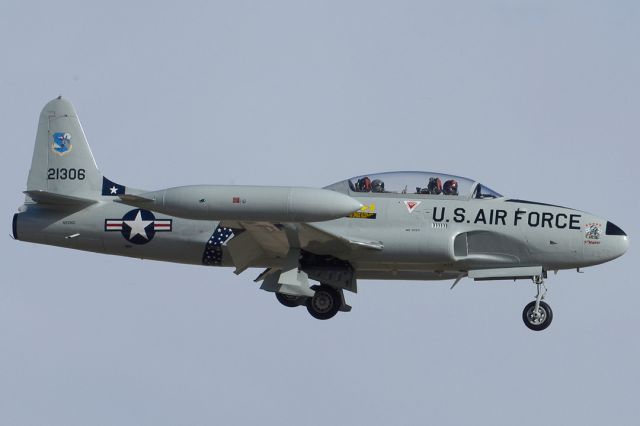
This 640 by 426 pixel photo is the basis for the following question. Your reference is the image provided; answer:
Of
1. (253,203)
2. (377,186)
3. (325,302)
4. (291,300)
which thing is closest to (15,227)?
(291,300)

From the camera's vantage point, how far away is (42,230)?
26.6 meters

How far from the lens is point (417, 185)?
25719 millimetres

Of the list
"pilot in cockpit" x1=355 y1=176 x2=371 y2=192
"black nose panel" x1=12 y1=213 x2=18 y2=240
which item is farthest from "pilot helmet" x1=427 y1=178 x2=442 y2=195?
"black nose panel" x1=12 y1=213 x2=18 y2=240

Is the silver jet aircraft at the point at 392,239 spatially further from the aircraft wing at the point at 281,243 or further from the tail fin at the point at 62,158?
the tail fin at the point at 62,158

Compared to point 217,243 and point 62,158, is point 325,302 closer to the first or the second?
point 217,243

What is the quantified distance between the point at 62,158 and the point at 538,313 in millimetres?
9592

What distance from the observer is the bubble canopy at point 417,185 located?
25609 millimetres

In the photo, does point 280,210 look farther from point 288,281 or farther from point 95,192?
point 95,192

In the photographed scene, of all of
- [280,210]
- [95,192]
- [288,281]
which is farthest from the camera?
[95,192]

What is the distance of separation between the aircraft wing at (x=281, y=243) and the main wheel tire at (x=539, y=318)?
2911 mm

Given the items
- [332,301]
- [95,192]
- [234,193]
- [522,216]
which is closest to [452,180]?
[522,216]

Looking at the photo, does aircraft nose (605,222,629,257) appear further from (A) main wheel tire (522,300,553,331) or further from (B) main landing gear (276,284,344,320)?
(B) main landing gear (276,284,344,320)

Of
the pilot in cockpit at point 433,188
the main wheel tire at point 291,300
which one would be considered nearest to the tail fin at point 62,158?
the main wheel tire at point 291,300

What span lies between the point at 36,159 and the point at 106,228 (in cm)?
242
